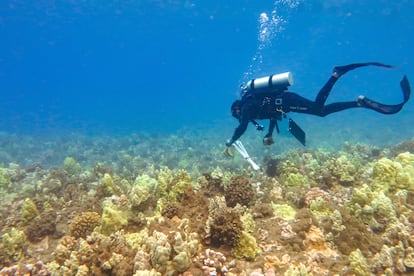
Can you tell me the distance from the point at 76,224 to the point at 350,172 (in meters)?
8.05

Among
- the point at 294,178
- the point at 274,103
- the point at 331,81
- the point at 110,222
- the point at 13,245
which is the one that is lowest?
the point at 13,245

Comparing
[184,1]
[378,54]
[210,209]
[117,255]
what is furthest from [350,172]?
[378,54]

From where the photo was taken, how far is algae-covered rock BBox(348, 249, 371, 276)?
14.9 feet

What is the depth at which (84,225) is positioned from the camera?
6266 millimetres

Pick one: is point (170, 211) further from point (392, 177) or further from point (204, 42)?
point (204, 42)

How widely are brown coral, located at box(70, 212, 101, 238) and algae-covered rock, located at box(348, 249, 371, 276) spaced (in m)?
5.27

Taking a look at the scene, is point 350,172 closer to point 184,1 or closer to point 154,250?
point 154,250

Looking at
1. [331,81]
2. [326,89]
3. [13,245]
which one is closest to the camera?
[13,245]

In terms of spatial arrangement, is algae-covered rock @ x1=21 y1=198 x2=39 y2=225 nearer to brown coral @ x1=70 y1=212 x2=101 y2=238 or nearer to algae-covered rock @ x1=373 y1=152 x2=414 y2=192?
brown coral @ x1=70 y1=212 x2=101 y2=238

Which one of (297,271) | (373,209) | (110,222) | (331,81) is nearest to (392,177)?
(373,209)

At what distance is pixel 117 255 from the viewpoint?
4.68 m

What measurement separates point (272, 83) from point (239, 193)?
4.21 meters

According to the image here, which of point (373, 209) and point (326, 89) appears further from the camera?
point (326, 89)

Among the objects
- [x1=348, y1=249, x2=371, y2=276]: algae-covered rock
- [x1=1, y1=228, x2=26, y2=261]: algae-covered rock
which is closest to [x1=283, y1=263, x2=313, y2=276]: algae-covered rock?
[x1=348, y1=249, x2=371, y2=276]: algae-covered rock
